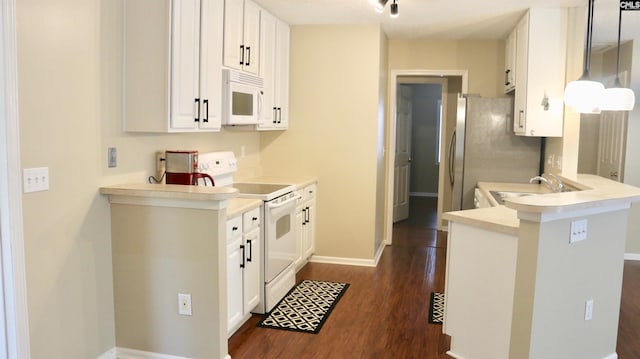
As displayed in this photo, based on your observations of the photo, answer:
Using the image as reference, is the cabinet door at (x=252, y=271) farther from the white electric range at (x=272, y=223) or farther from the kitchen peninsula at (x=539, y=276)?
the kitchen peninsula at (x=539, y=276)

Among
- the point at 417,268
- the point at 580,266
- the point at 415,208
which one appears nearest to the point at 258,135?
the point at 417,268

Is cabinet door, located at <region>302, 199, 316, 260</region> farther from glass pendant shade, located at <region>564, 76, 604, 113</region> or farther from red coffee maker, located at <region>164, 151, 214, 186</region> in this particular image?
glass pendant shade, located at <region>564, 76, 604, 113</region>

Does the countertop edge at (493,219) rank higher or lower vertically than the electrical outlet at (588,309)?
higher

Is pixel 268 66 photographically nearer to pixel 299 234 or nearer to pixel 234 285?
pixel 299 234

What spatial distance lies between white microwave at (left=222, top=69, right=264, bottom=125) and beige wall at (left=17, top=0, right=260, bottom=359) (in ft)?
2.68

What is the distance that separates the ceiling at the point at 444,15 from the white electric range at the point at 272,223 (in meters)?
1.44

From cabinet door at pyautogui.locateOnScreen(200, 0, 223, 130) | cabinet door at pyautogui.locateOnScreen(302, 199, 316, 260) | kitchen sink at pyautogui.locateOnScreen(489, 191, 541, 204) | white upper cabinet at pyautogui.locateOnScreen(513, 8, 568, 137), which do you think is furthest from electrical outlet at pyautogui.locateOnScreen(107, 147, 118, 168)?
white upper cabinet at pyautogui.locateOnScreen(513, 8, 568, 137)

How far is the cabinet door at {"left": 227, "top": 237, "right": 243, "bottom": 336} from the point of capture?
3.26 metres

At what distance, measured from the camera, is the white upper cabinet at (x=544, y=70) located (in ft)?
14.6

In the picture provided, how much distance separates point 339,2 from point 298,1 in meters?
0.34

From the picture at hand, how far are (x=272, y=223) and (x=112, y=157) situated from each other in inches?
51.0

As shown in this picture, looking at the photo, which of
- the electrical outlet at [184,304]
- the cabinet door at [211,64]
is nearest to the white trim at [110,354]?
the electrical outlet at [184,304]

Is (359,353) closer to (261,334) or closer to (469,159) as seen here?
(261,334)

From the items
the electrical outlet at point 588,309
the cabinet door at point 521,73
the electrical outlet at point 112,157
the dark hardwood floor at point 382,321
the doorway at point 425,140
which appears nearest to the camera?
the electrical outlet at point 588,309
